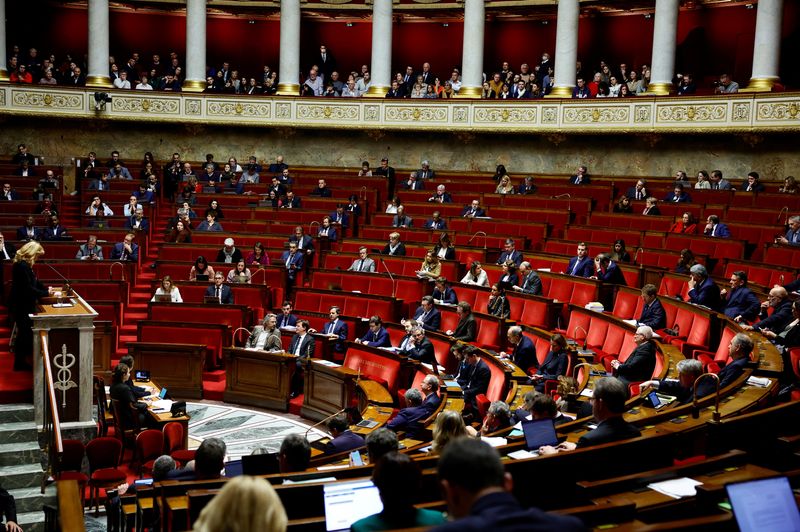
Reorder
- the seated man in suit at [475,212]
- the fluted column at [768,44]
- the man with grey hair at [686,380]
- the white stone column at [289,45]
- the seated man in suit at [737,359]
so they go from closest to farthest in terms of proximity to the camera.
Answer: the man with grey hair at [686,380] → the seated man in suit at [737,359] → the seated man in suit at [475,212] → the fluted column at [768,44] → the white stone column at [289,45]

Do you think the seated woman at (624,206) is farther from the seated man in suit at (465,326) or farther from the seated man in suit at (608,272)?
the seated man in suit at (465,326)

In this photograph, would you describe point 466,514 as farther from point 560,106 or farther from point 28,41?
point 28,41

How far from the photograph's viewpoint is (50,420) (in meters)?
7.68

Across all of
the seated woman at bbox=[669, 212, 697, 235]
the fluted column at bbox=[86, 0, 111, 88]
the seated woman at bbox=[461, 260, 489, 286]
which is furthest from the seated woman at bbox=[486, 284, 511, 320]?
the fluted column at bbox=[86, 0, 111, 88]

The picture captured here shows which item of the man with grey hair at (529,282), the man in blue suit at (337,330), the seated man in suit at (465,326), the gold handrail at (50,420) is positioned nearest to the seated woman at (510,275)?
the man with grey hair at (529,282)

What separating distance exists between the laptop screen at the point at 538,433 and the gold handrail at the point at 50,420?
3.75 m

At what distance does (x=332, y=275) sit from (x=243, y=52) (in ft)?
43.6

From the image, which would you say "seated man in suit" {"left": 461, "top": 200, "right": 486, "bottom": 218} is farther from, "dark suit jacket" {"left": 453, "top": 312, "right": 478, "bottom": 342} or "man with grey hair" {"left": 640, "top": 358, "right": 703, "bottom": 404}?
"man with grey hair" {"left": 640, "top": 358, "right": 703, "bottom": 404}

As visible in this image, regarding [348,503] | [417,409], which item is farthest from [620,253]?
[348,503]

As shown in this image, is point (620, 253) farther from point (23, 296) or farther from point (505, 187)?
point (23, 296)

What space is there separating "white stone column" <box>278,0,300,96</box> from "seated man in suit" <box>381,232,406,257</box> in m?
7.71

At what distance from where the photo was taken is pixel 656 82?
712 inches

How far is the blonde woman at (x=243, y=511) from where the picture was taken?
2.60m

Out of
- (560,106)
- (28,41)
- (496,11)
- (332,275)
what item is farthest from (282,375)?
(28,41)
